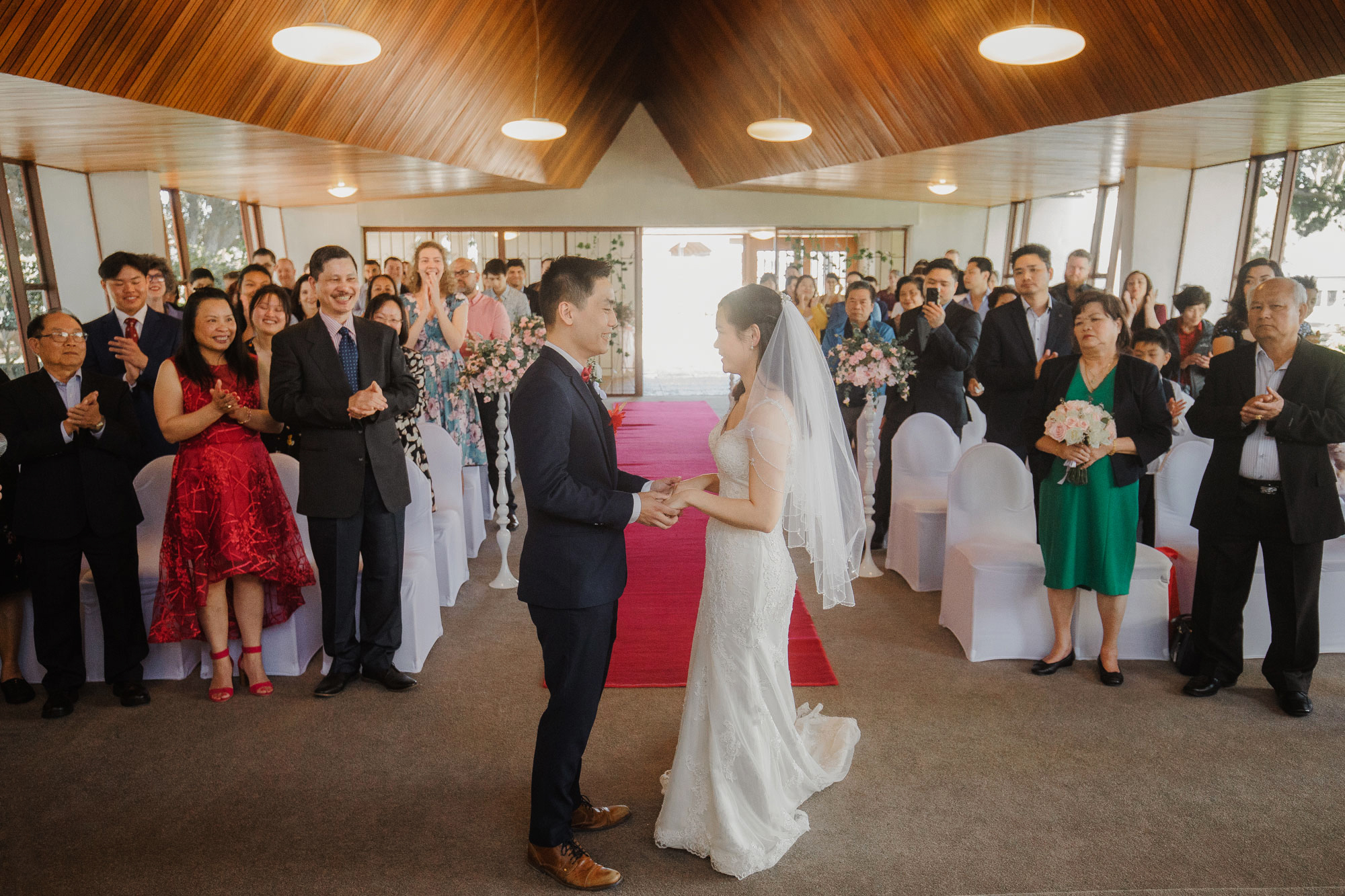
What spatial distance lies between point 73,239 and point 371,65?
13.3 ft

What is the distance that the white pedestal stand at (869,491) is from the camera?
5.57 metres

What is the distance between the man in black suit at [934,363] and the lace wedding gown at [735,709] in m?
3.33

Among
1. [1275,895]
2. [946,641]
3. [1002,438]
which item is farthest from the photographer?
[1002,438]

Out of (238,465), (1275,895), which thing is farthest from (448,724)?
(1275,895)

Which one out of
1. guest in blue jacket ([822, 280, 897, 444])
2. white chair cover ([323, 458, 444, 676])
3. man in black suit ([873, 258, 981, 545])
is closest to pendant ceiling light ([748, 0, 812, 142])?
guest in blue jacket ([822, 280, 897, 444])

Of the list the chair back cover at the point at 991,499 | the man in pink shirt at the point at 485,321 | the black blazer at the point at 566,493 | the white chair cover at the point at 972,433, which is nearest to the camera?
the black blazer at the point at 566,493

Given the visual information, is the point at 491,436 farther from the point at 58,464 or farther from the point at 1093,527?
the point at 1093,527

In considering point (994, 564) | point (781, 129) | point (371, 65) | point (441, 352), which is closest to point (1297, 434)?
point (994, 564)

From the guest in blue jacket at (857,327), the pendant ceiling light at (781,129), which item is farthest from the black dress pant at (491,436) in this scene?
the pendant ceiling light at (781,129)

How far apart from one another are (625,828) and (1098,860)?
147 centimetres

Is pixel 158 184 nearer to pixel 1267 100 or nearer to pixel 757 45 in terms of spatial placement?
pixel 757 45

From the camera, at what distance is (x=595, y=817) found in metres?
2.84

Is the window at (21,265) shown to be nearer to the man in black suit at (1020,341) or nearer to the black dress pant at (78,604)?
the black dress pant at (78,604)

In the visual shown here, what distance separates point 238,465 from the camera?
12.3ft
